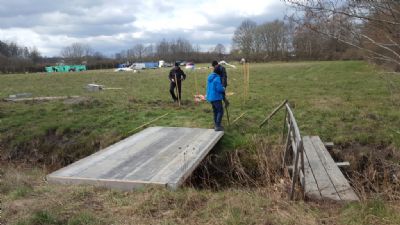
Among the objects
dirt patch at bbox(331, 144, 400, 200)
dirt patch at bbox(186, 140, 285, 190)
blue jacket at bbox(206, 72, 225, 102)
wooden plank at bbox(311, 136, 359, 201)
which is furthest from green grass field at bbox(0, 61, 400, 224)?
blue jacket at bbox(206, 72, 225, 102)

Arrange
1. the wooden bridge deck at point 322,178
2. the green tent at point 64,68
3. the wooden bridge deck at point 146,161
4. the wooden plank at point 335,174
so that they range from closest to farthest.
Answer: the wooden plank at point 335,174 → the wooden bridge deck at point 322,178 → the wooden bridge deck at point 146,161 → the green tent at point 64,68

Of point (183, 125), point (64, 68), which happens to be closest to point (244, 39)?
point (64, 68)

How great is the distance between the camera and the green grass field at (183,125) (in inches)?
211

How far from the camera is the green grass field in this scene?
17.5 feet

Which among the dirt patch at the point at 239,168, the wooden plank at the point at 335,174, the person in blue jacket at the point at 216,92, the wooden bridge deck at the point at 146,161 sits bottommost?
the dirt patch at the point at 239,168

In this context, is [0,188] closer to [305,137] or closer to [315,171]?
[315,171]

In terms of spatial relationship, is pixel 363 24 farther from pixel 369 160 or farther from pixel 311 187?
pixel 369 160

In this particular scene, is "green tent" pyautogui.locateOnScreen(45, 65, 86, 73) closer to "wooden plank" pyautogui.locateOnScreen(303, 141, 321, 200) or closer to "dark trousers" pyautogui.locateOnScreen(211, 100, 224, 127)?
"dark trousers" pyautogui.locateOnScreen(211, 100, 224, 127)

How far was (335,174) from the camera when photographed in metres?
7.94

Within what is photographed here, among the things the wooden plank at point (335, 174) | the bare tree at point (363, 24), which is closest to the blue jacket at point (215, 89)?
the wooden plank at point (335, 174)

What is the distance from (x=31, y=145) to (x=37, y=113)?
3.51 m

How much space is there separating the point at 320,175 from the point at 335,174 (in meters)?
0.30

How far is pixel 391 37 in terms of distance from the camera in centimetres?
513

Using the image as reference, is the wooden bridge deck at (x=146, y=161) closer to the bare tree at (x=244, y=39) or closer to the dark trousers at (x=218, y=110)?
the dark trousers at (x=218, y=110)
